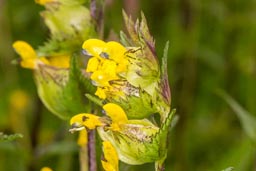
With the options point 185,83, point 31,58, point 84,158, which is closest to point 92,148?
point 84,158

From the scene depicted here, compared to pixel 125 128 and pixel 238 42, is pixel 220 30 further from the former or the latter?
pixel 125 128

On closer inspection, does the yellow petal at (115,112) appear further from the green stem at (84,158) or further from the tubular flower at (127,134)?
the green stem at (84,158)

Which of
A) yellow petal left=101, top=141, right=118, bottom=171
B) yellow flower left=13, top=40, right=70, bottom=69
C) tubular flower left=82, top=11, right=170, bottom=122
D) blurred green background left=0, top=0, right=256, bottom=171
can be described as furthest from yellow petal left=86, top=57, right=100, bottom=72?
blurred green background left=0, top=0, right=256, bottom=171

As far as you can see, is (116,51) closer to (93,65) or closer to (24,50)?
(93,65)

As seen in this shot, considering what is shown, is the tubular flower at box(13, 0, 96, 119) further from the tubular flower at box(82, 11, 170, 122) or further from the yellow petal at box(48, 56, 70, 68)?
the tubular flower at box(82, 11, 170, 122)

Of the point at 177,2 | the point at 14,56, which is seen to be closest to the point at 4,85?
the point at 14,56
